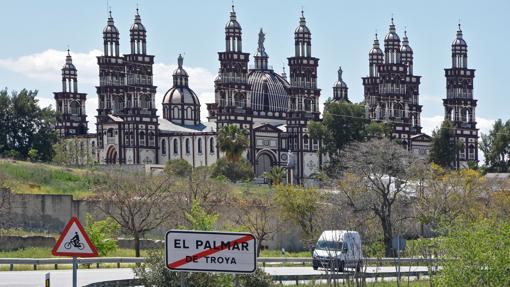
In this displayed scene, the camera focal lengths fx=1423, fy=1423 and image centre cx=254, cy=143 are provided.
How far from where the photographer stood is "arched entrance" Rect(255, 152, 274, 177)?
135 metres

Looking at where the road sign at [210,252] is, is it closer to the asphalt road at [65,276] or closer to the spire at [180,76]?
the asphalt road at [65,276]

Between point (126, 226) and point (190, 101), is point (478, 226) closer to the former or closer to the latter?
point (126, 226)

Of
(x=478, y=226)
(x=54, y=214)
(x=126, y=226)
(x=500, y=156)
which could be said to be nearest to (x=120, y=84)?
(x=500, y=156)

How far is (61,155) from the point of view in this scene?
113 meters

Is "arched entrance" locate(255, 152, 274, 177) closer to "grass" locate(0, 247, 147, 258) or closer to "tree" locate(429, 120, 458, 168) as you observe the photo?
"tree" locate(429, 120, 458, 168)

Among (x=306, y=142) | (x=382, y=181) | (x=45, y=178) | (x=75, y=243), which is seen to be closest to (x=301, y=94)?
(x=306, y=142)

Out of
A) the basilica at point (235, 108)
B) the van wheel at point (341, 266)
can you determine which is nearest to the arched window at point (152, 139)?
the basilica at point (235, 108)

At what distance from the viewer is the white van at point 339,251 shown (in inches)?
1725

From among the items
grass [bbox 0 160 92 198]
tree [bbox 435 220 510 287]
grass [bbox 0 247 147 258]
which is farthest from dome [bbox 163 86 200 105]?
tree [bbox 435 220 510 287]

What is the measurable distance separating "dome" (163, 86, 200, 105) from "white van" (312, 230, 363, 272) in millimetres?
99766

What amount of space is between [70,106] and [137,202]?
80952mm

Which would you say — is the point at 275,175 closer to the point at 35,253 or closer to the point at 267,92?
the point at 267,92

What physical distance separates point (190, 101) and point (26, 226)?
254ft

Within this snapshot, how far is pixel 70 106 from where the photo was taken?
14575cm
